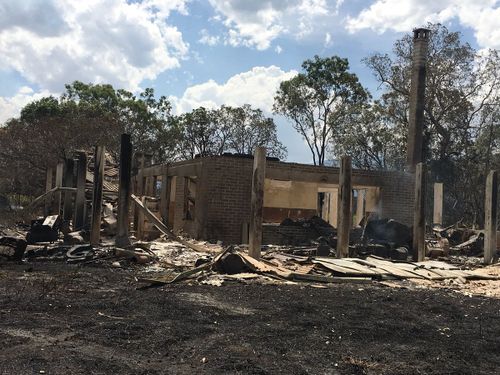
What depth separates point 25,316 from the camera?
19.0 ft

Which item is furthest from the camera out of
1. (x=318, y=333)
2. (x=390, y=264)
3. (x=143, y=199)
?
(x=143, y=199)

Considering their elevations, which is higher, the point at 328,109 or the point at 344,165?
the point at 328,109

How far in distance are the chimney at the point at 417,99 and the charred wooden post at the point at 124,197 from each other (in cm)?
1590

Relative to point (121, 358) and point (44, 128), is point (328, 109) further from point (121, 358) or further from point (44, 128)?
point (121, 358)

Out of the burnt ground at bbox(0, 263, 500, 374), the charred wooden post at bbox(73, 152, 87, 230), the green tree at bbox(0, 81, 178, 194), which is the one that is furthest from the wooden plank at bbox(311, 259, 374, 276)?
the green tree at bbox(0, 81, 178, 194)

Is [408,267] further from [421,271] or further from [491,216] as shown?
[491,216]

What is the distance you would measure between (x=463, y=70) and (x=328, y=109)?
931 cm

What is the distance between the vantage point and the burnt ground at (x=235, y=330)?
429 cm

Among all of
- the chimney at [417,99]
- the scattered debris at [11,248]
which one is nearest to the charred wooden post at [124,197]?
the scattered debris at [11,248]

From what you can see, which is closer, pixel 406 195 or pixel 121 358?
pixel 121 358

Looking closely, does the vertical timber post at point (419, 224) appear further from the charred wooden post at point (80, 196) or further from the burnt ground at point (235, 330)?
the charred wooden post at point (80, 196)

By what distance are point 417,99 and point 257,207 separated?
1631 centimetres

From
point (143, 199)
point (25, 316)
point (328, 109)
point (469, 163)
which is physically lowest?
point (25, 316)

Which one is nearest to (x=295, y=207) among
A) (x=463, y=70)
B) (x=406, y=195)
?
(x=406, y=195)
